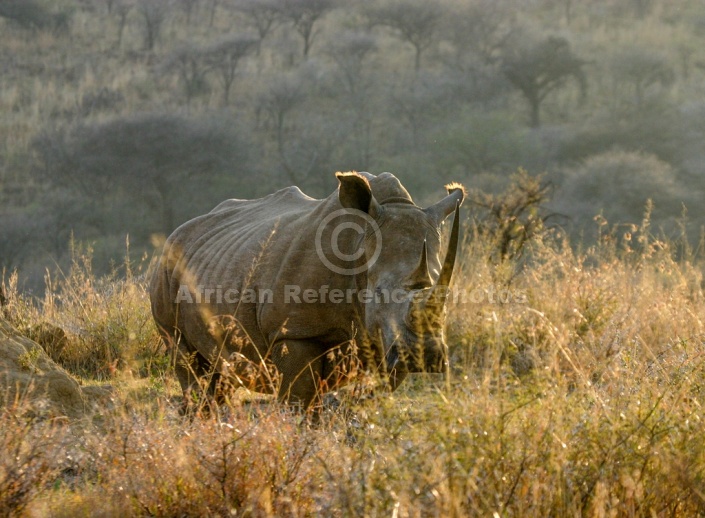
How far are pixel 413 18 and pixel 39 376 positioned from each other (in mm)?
35363

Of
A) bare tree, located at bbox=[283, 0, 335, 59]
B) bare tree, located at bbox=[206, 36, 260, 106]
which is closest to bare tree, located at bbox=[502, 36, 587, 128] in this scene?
bare tree, located at bbox=[283, 0, 335, 59]

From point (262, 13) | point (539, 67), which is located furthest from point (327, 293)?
point (262, 13)

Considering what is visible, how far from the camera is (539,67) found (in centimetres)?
3494

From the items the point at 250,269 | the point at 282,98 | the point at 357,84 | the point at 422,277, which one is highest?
the point at 422,277

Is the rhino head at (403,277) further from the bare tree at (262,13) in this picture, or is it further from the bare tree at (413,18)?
the bare tree at (262,13)

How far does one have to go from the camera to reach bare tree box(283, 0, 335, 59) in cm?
4188

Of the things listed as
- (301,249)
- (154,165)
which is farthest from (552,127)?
(301,249)

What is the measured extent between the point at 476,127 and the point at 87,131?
1284 cm

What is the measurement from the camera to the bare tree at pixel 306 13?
137 ft

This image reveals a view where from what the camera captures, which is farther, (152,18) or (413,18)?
(152,18)

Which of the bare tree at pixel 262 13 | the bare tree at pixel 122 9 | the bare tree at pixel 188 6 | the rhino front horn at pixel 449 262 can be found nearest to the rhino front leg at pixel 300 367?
the rhino front horn at pixel 449 262

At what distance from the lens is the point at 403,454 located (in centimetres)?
347

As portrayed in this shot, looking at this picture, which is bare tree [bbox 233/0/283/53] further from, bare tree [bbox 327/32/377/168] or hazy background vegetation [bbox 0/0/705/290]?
bare tree [bbox 327/32/377/168]

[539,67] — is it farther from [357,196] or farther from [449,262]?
[449,262]
